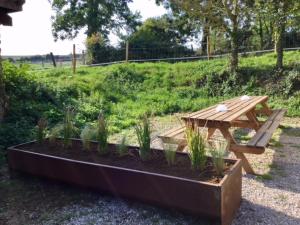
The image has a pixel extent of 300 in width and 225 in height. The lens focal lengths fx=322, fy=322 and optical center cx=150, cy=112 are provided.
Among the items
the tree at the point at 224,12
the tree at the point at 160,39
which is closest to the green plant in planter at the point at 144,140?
the tree at the point at 224,12

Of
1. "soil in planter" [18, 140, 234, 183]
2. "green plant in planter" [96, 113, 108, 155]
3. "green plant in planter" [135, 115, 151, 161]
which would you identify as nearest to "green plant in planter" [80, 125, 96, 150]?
"soil in planter" [18, 140, 234, 183]

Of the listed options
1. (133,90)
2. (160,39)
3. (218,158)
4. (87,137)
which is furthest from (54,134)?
(160,39)

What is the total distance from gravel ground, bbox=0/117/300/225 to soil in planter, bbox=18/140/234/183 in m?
0.36

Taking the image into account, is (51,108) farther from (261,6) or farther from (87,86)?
(261,6)

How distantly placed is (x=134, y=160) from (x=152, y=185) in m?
0.62

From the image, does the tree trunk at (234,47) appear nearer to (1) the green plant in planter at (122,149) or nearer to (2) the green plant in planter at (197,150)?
(1) the green plant in planter at (122,149)

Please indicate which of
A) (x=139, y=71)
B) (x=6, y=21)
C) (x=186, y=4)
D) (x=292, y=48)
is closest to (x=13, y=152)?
(x=6, y=21)

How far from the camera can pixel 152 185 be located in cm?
287

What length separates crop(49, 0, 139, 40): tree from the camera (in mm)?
25000

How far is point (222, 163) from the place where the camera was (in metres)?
2.89

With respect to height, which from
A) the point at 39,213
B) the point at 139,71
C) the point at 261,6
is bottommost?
the point at 39,213

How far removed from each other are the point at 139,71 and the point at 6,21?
6.65 metres

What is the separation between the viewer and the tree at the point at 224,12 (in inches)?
374

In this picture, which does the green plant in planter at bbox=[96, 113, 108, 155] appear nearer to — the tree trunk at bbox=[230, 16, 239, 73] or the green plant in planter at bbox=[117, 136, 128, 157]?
the green plant in planter at bbox=[117, 136, 128, 157]
